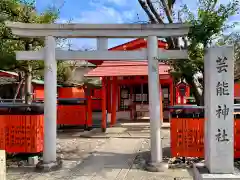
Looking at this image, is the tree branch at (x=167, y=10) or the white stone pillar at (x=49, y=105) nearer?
the white stone pillar at (x=49, y=105)

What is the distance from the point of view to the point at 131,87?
19.1 meters

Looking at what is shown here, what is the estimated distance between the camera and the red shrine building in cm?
1508

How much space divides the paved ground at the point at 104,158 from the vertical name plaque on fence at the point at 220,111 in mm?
1822

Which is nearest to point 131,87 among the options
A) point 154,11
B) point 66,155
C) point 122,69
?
→ point 122,69

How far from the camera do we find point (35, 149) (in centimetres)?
840

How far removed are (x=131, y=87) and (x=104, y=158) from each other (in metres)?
10.5

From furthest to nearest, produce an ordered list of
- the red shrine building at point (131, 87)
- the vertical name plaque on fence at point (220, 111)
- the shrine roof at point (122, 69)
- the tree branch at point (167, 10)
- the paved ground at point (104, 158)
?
the red shrine building at point (131, 87)
the shrine roof at point (122, 69)
the tree branch at point (167, 10)
the paved ground at point (104, 158)
the vertical name plaque on fence at point (220, 111)

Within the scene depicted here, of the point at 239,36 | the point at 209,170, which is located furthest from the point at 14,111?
the point at 239,36

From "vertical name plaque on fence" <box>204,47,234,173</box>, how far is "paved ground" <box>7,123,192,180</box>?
1.82 meters

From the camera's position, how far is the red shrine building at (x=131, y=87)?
15084mm

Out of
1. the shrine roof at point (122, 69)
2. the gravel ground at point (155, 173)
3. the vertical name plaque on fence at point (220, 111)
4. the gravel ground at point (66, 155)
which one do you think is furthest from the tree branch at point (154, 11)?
the shrine roof at point (122, 69)

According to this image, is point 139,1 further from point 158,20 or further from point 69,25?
point 69,25

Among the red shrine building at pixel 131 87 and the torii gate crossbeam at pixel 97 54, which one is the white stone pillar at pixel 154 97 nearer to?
the torii gate crossbeam at pixel 97 54

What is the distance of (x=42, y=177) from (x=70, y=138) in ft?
18.5
